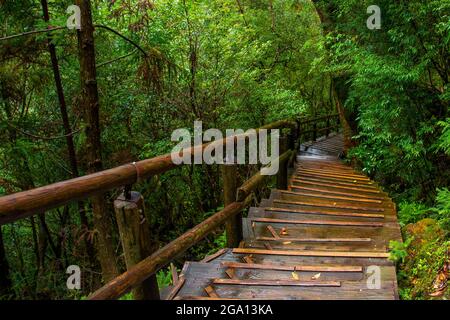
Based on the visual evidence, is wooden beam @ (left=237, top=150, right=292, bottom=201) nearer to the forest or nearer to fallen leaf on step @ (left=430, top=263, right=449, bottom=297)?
the forest

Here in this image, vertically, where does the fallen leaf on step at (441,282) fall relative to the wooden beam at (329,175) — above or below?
above

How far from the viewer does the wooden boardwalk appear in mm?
2998

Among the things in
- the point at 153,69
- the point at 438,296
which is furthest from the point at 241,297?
the point at 153,69

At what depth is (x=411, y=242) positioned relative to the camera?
3.92 metres

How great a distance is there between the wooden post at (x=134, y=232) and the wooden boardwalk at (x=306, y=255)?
493 mm

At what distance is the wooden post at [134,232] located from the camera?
2.37 metres

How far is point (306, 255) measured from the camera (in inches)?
148

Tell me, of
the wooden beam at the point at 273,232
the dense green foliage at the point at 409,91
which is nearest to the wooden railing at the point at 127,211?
the wooden beam at the point at 273,232

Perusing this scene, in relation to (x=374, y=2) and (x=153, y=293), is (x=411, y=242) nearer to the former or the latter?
(x=153, y=293)

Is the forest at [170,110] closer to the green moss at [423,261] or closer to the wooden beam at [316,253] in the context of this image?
the green moss at [423,261]

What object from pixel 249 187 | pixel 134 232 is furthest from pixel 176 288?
pixel 249 187

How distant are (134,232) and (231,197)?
5.90 feet
